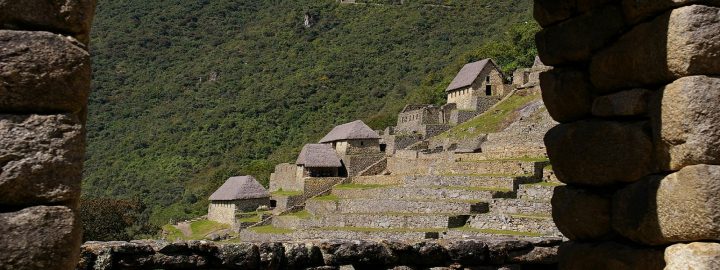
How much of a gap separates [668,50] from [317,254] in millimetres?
3058

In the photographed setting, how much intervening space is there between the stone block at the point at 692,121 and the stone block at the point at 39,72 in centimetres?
364

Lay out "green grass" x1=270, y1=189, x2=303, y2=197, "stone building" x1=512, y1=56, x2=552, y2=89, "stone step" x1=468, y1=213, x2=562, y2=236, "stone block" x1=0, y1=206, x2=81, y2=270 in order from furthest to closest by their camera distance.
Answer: "stone building" x1=512, y1=56, x2=552, y2=89 → "green grass" x1=270, y1=189, x2=303, y2=197 → "stone step" x1=468, y1=213, x2=562, y2=236 → "stone block" x1=0, y1=206, x2=81, y2=270

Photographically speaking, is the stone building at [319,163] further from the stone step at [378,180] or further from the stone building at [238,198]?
the stone step at [378,180]

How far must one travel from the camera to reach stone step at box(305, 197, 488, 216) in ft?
86.8

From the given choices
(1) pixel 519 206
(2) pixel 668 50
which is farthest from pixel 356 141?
(2) pixel 668 50

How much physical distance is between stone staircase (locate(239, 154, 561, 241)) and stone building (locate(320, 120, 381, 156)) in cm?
1429

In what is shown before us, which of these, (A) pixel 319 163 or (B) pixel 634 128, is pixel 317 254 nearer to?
(B) pixel 634 128

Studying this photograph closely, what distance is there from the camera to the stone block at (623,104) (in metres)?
5.61

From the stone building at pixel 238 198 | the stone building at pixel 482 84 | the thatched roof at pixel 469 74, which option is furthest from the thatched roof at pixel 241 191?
the thatched roof at pixel 469 74

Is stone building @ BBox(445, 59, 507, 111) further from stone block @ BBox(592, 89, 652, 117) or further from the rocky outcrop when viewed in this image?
stone block @ BBox(592, 89, 652, 117)

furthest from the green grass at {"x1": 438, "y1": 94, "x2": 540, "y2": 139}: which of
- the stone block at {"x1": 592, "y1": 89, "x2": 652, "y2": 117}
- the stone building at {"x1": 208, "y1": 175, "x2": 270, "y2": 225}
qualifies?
the stone block at {"x1": 592, "y1": 89, "x2": 652, "y2": 117}

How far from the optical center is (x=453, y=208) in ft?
89.1

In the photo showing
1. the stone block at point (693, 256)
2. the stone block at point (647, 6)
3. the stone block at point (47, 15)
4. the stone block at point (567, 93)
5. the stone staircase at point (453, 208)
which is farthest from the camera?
the stone staircase at point (453, 208)

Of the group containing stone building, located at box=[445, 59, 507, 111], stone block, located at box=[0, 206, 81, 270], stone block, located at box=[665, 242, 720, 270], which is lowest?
stone block, located at box=[665, 242, 720, 270]
